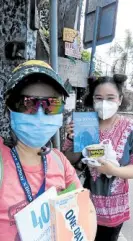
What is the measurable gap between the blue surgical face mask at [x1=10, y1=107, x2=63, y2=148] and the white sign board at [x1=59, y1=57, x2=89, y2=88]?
291cm

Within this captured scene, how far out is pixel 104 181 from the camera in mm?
1873

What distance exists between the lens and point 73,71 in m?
4.50

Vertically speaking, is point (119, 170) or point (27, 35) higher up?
point (27, 35)

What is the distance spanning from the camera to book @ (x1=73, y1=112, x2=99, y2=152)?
67.7 inches

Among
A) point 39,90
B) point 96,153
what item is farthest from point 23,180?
point 96,153

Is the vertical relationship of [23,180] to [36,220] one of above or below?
above

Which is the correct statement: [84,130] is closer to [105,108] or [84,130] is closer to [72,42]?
[105,108]

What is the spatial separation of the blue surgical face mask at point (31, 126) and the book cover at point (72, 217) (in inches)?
10.4

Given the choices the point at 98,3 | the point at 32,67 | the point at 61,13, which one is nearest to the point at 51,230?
the point at 32,67

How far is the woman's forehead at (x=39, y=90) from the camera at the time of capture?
1219 millimetres

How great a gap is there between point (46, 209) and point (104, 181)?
81 centimetres

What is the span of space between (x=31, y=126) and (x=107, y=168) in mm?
655

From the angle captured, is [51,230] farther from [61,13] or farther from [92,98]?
[61,13]

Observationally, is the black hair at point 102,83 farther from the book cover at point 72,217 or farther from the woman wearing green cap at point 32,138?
the book cover at point 72,217
